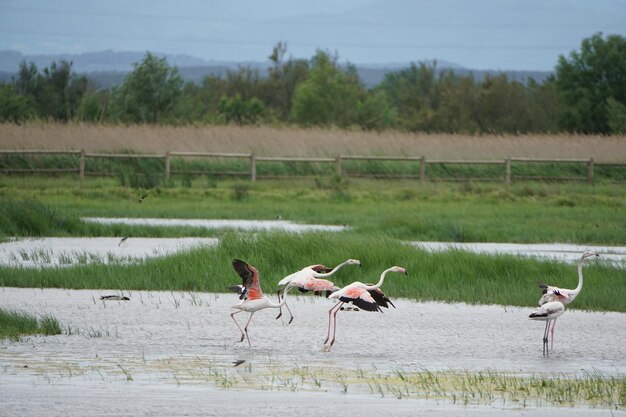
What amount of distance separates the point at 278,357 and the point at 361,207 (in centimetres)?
1954

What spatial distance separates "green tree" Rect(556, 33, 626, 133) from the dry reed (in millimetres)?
13086

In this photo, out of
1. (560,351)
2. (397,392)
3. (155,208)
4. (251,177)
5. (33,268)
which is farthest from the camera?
(251,177)

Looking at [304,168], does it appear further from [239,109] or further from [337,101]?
[239,109]

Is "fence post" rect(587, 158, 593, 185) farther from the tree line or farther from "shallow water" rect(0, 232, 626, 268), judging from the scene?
"shallow water" rect(0, 232, 626, 268)

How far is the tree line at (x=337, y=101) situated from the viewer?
5634 centimetres


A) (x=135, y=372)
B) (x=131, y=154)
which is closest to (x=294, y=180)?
(x=131, y=154)

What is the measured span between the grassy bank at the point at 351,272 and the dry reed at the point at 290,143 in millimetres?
21855

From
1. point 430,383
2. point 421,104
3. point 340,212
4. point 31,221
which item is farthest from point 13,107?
point 430,383

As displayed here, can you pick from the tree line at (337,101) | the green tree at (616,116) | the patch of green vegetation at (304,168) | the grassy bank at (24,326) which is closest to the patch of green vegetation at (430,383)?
the grassy bank at (24,326)

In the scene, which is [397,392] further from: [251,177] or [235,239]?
[251,177]

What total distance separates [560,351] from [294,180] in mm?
25044

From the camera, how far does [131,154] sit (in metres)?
38.1

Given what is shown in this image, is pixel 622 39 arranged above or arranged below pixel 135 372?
above

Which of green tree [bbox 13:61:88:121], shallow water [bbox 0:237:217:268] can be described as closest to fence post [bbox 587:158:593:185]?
shallow water [bbox 0:237:217:268]
